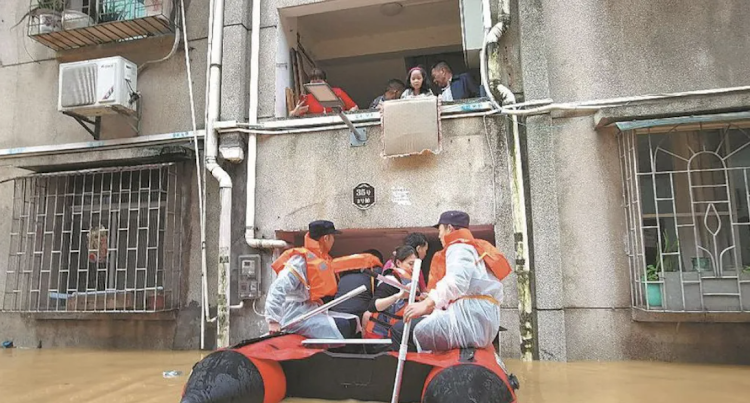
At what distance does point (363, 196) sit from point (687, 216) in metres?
3.75

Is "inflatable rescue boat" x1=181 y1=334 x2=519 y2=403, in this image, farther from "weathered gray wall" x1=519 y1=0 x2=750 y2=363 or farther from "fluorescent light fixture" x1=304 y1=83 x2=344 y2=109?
"fluorescent light fixture" x1=304 y1=83 x2=344 y2=109

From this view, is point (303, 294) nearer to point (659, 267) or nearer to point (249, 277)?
point (249, 277)

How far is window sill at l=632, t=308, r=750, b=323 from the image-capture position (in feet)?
17.5

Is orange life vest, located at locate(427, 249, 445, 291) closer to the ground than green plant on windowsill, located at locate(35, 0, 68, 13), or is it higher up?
closer to the ground

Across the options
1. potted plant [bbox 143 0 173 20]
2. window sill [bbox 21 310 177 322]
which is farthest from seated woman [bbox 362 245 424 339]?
potted plant [bbox 143 0 173 20]

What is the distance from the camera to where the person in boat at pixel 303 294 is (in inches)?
199

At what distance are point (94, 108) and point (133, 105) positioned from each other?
513mm

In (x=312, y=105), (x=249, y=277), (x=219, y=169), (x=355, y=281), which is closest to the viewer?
(x=355, y=281)

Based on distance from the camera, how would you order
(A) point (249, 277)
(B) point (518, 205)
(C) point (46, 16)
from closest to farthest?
(B) point (518, 205) → (A) point (249, 277) → (C) point (46, 16)

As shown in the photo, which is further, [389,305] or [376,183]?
[376,183]

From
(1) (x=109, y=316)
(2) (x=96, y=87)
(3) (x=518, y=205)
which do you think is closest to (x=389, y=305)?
(3) (x=518, y=205)

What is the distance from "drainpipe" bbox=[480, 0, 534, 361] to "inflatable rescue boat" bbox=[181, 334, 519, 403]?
1.81m

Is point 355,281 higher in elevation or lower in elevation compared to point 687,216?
lower

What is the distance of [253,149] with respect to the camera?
7.12 m
